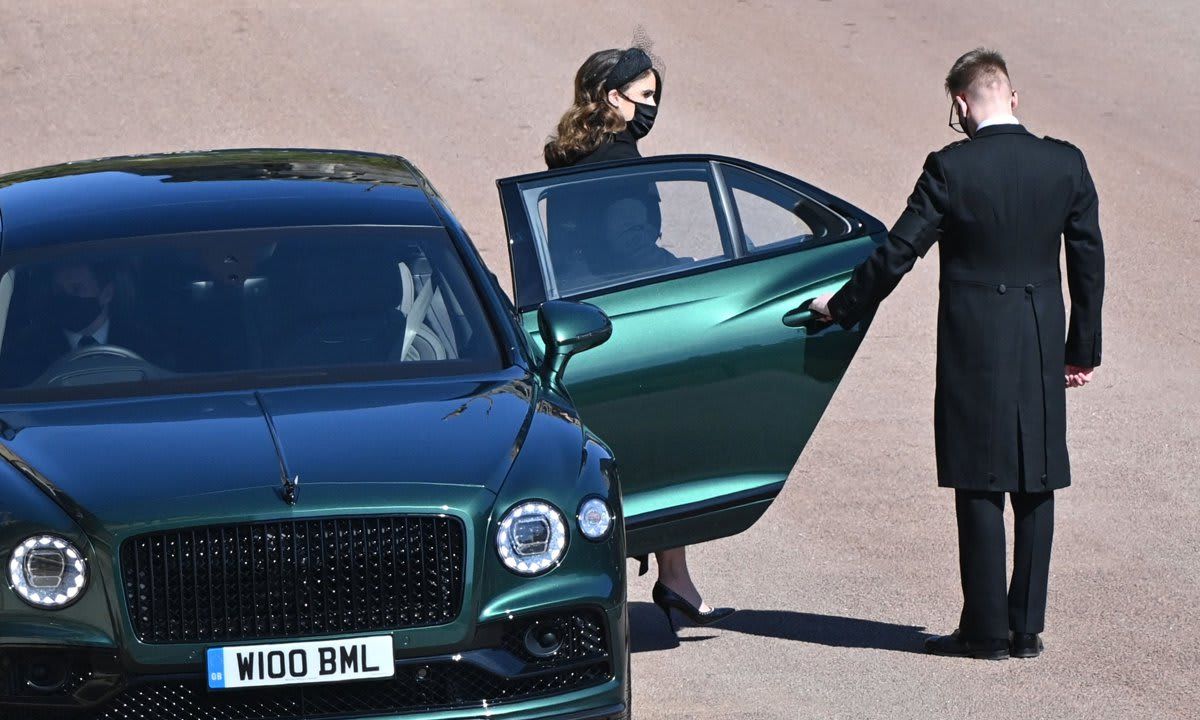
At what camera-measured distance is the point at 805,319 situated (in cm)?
676

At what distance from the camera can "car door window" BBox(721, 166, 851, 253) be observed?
23.1 feet

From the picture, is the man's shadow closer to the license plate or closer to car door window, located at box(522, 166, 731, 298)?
car door window, located at box(522, 166, 731, 298)

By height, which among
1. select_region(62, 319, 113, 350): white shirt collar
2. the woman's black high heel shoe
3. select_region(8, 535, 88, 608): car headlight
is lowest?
the woman's black high heel shoe

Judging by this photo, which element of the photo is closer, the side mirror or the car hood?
the car hood

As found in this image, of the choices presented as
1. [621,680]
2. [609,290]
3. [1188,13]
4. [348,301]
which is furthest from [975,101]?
[1188,13]

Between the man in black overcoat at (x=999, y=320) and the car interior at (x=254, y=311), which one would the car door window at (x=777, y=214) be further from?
the car interior at (x=254, y=311)

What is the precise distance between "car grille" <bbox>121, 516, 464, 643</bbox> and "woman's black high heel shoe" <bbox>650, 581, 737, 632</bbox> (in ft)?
8.32

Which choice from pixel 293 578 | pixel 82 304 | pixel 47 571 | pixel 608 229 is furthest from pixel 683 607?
pixel 47 571

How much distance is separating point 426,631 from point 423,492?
0.34 meters

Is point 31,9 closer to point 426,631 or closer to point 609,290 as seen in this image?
point 609,290

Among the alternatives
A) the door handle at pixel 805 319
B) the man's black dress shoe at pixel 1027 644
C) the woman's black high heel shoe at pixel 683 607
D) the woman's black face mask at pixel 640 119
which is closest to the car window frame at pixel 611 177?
the door handle at pixel 805 319

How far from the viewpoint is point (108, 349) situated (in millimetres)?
5703

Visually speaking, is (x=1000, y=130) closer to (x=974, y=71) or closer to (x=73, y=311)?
(x=974, y=71)

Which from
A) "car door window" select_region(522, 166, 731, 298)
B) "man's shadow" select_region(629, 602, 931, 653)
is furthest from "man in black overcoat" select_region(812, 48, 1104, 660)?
"car door window" select_region(522, 166, 731, 298)
